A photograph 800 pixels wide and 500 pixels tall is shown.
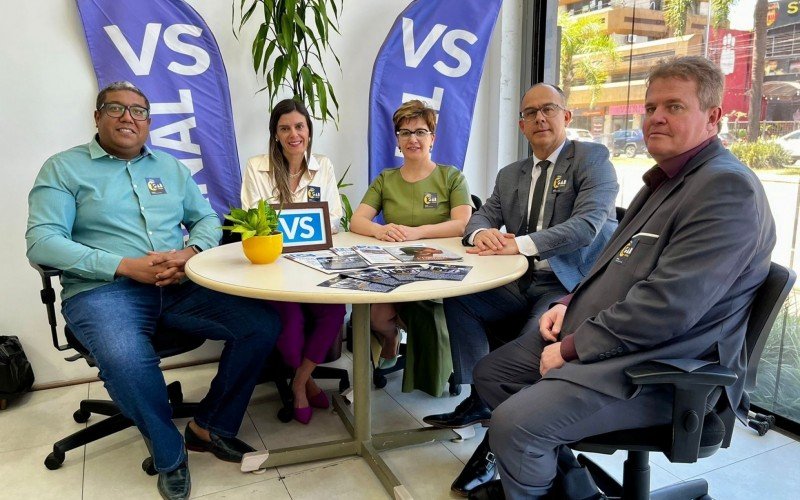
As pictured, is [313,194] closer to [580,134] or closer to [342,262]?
Result: [342,262]

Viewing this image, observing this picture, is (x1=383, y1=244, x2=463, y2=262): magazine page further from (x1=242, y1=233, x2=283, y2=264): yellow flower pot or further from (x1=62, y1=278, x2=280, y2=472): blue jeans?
(x1=62, y1=278, x2=280, y2=472): blue jeans

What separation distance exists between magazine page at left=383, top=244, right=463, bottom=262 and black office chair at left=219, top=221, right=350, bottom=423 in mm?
613

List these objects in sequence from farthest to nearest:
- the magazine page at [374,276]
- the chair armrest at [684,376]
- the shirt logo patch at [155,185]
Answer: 1. the shirt logo patch at [155,185]
2. the magazine page at [374,276]
3. the chair armrest at [684,376]

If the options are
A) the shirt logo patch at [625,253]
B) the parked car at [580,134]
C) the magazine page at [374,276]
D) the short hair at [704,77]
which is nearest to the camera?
the short hair at [704,77]

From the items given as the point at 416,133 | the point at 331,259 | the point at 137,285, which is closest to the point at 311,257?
the point at 331,259

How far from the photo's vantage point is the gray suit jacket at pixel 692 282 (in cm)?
124

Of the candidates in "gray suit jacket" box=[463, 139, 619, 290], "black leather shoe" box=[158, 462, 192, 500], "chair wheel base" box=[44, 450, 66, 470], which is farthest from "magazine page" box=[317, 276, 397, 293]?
"chair wheel base" box=[44, 450, 66, 470]

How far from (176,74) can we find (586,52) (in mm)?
2326

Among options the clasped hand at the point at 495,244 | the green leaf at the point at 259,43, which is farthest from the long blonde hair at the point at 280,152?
the clasped hand at the point at 495,244

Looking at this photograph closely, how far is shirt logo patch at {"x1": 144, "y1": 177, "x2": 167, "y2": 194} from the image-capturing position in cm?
229

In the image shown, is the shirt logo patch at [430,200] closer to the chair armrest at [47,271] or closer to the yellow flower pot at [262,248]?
the yellow flower pot at [262,248]

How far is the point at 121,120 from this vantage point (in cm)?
218

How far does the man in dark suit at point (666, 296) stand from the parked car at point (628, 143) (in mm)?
1613

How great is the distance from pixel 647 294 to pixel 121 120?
6.52 ft
